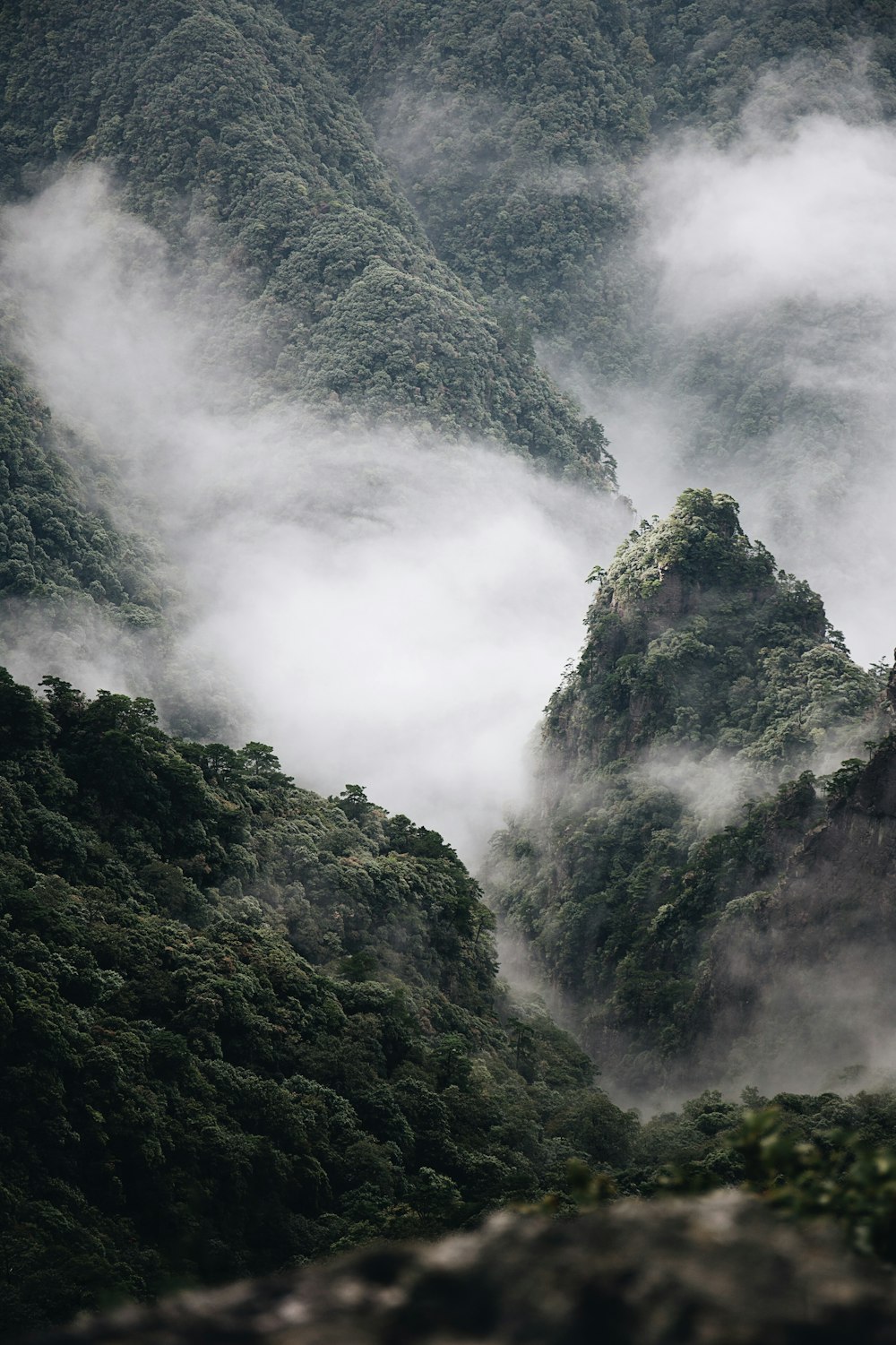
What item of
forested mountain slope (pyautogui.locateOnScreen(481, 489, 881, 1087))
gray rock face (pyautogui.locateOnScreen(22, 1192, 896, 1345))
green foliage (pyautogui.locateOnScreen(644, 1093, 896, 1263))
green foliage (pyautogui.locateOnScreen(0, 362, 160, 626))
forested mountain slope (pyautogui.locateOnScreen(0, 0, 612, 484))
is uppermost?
forested mountain slope (pyautogui.locateOnScreen(0, 0, 612, 484))

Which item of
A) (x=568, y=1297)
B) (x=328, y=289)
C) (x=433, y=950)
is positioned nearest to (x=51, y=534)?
(x=328, y=289)

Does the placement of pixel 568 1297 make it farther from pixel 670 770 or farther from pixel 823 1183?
pixel 670 770

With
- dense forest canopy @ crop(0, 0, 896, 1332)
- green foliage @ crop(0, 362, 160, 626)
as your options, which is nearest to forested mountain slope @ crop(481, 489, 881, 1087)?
dense forest canopy @ crop(0, 0, 896, 1332)

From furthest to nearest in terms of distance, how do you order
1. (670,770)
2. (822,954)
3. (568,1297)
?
(670,770), (822,954), (568,1297)

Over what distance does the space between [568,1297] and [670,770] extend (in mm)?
82634

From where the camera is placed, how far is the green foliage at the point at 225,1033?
133 feet

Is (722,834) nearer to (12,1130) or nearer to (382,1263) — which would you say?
(12,1130)

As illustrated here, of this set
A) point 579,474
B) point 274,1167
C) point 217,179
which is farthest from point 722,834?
point 217,179

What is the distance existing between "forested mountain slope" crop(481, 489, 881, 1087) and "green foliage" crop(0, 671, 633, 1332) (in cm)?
720

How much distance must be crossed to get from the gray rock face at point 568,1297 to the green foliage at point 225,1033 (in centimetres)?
2121

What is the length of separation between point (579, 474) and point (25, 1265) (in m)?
153

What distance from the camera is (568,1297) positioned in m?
7.38

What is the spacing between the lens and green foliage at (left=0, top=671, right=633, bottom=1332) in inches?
1598

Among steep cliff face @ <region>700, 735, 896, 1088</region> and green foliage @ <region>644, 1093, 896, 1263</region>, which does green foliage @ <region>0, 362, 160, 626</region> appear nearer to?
steep cliff face @ <region>700, 735, 896, 1088</region>
